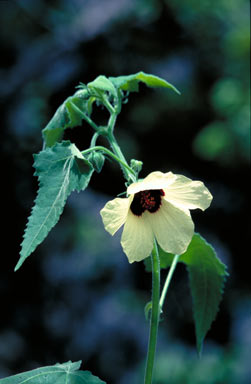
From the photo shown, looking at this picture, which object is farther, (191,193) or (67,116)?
(67,116)

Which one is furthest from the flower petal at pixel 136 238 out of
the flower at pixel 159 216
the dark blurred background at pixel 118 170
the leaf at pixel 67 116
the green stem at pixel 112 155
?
the dark blurred background at pixel 118 170

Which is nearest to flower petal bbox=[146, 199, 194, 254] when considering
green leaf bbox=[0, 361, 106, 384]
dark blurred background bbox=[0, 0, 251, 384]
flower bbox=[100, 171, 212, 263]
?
flower bbox=[100, 171, 212, 263]

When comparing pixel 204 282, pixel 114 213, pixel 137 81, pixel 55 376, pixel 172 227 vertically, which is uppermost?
pixel 137 81

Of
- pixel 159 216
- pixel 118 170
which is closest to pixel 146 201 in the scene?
pixel 159 216

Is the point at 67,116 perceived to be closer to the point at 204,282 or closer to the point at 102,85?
the point at 102,85

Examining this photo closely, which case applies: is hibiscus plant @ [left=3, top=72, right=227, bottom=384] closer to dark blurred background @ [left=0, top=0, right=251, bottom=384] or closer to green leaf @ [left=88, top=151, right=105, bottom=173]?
green leaf @ [left=88, top=151, right=105, bottom=173]

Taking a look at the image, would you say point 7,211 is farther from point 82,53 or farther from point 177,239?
point 177,239

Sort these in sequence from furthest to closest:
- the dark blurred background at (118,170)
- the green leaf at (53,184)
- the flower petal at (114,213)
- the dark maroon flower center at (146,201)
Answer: the dark blurred background at (118,170)
the dark maroon flower center at (146,201)
the flower petal at (114,213)
the green leaf at (53,184)

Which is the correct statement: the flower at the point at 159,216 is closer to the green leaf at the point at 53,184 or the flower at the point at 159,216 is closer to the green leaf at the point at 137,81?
the green leaf at the point at 53,184
